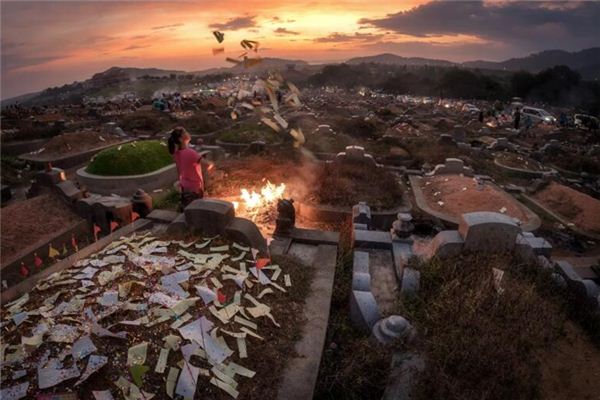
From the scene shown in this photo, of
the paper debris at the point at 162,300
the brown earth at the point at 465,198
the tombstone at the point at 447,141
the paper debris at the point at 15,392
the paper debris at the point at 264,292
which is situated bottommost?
the brown earth at the point at 465,198

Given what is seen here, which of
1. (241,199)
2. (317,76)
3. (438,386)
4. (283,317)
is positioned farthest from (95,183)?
(317,76)

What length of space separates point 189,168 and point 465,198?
9.93 meters

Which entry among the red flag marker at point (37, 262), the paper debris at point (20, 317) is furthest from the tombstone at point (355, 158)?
the paper debris at point (20, 317)

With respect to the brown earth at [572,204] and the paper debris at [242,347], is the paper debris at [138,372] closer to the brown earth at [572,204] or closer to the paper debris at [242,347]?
the paper debris at [242,347]

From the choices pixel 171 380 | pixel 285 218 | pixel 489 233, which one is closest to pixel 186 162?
pixel 285 218

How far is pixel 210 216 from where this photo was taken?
24.1 ft

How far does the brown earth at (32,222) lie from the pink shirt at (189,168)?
4.95m

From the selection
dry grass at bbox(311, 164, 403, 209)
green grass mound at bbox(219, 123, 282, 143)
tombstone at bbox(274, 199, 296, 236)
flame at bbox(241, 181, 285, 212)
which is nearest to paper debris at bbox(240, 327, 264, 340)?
tombstone at bbox(274, 199, 296, 236)

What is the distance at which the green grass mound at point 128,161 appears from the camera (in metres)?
14.6

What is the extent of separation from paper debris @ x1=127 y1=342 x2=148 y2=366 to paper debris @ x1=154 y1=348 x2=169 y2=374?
18 cm

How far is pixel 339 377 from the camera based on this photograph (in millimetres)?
4789

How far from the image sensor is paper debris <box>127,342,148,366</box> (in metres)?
4.37

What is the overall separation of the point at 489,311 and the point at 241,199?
8361 millimetres

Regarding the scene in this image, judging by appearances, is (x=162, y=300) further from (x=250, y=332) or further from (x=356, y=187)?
(x=356, y=187)
